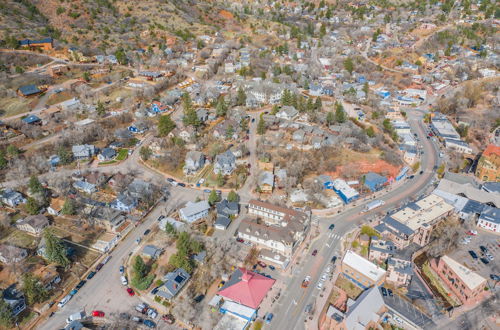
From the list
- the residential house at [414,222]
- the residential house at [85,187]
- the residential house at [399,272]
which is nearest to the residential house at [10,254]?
the residential house at [85,187]

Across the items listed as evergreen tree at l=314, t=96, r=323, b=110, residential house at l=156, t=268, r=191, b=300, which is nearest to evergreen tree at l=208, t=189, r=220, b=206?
residential house at l=156, t=268, r=191, b=300

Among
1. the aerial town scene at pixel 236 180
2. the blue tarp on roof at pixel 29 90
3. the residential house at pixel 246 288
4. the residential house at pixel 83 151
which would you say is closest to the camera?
the residential house at pixel 246 288

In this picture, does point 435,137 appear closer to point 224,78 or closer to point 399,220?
point 399,220

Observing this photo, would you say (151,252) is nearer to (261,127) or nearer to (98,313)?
(98,313)

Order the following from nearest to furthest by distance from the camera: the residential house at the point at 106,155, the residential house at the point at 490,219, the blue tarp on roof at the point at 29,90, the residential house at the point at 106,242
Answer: the residential house at the point at 106,242 → the residential house at the point at 490,219 → the residential house at the point at 106,155 → the blue tarp on roof at the point at 29,90

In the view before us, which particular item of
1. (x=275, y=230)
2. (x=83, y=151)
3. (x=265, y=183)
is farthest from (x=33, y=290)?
(x=265, y=183)

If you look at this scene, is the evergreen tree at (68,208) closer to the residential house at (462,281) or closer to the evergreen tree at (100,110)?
the evergreen tree at (100,110)

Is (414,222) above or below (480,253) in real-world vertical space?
above
